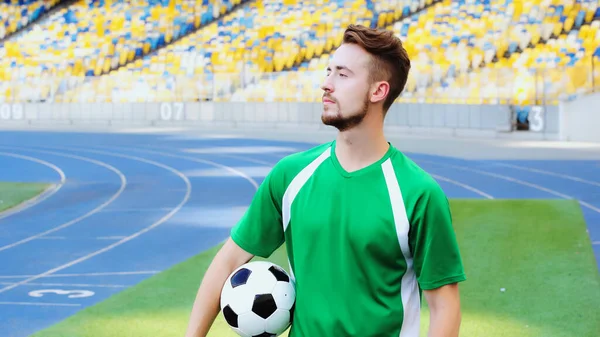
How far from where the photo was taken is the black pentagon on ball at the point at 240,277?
11.1 ft

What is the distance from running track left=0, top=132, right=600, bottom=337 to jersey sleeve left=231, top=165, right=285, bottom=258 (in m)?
4.99

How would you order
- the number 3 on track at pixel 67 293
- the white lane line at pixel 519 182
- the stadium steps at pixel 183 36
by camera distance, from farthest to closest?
the stadium steps at pixel 183 36 → the white lane line at pixel 519 182 → the number 3 on track at pixel 67 293

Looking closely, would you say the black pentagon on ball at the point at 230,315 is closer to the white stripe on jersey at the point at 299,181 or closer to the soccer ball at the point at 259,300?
the soccer ball at the point at 259,300

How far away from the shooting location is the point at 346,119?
2.95m

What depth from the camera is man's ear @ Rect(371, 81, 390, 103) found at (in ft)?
9.65

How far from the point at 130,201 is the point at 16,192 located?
2491mm

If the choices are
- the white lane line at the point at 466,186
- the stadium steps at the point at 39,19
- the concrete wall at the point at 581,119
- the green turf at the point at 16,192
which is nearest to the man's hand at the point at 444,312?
the green turf at the point at 16,192

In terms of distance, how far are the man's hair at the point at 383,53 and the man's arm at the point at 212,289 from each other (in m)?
0.69

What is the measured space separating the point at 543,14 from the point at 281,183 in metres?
30.4

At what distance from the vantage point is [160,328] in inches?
305

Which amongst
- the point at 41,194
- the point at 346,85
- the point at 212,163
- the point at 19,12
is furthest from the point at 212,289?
the point at 19,12

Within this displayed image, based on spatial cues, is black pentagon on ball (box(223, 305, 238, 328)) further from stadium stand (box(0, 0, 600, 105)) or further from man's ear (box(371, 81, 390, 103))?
stadium stand (box(0, 0, 600, 105))

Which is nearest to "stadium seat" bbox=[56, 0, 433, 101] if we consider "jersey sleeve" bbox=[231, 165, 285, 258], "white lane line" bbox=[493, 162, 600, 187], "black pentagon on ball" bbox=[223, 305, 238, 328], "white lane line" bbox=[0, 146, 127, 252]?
"white lane line" bbox=[0, 146, 127, 252]

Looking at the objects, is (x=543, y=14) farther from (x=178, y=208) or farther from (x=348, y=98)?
(x=348, y=98)
